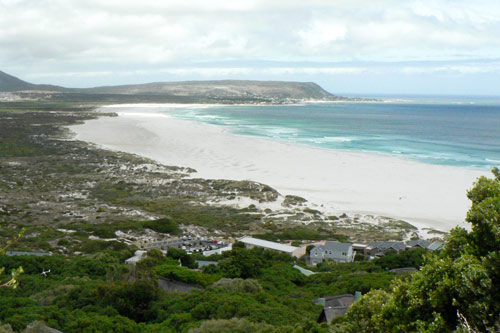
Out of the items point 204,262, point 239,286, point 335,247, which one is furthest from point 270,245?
point 239,286

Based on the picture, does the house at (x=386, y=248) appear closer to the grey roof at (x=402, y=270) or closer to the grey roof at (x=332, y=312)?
the grey roof at (x=402, y=270)

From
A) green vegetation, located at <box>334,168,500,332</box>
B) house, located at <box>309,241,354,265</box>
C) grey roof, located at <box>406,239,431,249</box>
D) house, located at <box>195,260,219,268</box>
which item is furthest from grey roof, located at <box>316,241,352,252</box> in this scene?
green vegetation, located at <box>334,168,500,332</box>

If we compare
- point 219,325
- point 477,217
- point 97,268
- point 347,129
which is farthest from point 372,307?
point 347,129

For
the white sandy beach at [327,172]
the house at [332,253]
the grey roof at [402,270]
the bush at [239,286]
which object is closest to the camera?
the bush at [239,286]

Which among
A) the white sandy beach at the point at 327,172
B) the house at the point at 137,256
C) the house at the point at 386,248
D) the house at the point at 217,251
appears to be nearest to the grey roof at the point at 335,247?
the house at the point at 386,248

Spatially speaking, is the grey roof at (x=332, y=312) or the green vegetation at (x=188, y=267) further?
the grey roof at (x=332, y=312)

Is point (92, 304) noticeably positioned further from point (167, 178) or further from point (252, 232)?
point (167, 178)

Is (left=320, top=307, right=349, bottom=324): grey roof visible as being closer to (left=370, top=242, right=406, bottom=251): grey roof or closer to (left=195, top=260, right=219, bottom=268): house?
(left=195, top=260, right=219, bottom=268): house
